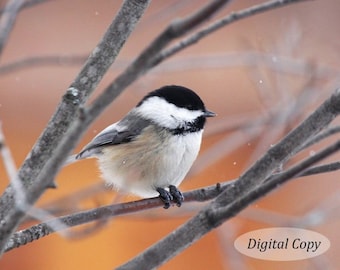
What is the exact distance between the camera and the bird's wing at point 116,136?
2111 mm

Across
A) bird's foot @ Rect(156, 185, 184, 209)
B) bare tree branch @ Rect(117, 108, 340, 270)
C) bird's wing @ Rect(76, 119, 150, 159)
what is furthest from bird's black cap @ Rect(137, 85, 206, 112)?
bare tree branch @ Rect(117, 108, 340, 270)

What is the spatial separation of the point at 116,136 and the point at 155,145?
0.17 metres

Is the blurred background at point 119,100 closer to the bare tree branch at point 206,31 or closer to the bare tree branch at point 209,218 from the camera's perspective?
the bare tree branch at point 209,218

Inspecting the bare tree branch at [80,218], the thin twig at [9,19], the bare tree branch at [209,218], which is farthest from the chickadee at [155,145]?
the thin twig at [9,19]

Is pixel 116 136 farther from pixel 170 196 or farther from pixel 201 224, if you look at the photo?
pixel 201 224

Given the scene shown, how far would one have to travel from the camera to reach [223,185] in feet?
5.00

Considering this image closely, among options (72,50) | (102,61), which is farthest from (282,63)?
(72,50)

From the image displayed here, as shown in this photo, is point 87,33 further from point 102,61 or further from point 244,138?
point 102,61

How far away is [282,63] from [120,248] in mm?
1586

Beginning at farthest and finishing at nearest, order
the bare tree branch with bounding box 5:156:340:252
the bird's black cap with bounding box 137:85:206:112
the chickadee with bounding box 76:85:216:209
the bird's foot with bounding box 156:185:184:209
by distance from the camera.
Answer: the bird's black cap with bounding box 137:85:206:112, the chickadee with bounding box 76:85:216:209, the bird's foot with bounding box 156:185:184:209, the bare tree branch with bounding box 5:156:340:252

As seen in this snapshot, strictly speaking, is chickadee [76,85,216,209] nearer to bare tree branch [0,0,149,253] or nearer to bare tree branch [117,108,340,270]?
bare tree branch [0,0,149,253]

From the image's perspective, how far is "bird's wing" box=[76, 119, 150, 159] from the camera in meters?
2.11

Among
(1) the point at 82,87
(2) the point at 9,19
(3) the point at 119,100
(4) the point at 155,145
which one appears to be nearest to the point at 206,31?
(2) the point at 9,19

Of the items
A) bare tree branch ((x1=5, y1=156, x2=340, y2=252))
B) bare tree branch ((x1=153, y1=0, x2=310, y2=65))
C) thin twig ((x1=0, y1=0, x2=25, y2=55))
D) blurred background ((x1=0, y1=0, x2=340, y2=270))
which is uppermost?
bare tree branch ((x1=153, y1=0, x2=310, y2=65))
